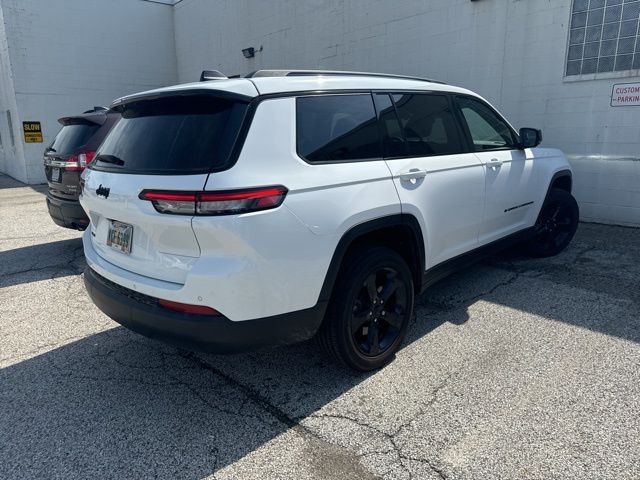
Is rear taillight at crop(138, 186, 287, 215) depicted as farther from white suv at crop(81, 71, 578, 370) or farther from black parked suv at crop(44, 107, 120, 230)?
black parked suv at crop(44, 107, 120, 230)

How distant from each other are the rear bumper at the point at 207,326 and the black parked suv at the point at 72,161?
3.27 meters

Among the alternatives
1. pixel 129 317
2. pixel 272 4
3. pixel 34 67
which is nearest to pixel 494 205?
pixel 129 317

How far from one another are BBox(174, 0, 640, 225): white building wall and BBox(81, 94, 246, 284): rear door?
6.39 m

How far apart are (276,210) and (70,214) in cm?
417

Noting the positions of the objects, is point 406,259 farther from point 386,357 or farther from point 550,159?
point 550,159

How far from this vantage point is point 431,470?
2223 mm

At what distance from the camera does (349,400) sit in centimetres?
279

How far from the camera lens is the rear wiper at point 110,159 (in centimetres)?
284

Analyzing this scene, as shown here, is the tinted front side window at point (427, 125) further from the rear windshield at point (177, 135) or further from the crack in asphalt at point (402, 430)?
the crack in asphalt at point (402, 430)

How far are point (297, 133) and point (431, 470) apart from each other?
1868 millimetres

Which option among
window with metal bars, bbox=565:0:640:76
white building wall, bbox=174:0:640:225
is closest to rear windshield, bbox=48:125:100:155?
white building wall, bbox=174:0:640:225

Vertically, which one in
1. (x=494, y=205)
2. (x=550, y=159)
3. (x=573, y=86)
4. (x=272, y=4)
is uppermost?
(x=272, y=4)

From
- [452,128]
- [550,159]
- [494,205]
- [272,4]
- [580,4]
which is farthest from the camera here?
[272,4]

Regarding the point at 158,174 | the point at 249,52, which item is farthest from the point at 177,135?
the point at 249,52
